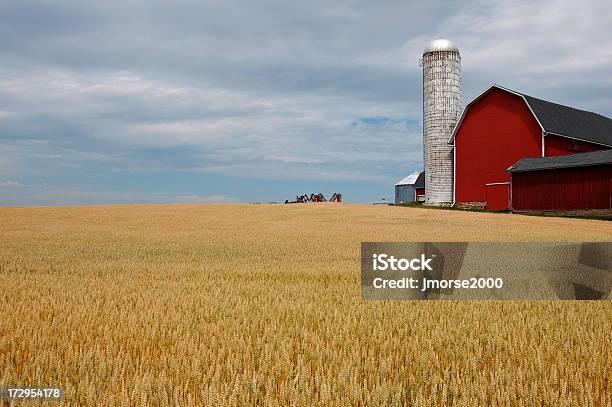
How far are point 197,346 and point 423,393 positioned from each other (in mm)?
2008

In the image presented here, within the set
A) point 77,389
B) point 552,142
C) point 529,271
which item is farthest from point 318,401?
point 552,142

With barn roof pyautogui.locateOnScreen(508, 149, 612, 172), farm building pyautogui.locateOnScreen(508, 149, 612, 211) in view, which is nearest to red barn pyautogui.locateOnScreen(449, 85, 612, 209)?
barn roof pyautogui.locateOnScreen(508, 149, 612, 172)

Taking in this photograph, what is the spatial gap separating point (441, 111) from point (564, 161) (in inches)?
561

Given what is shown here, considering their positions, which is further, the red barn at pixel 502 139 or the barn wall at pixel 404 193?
the barn wall at pixel 404 193

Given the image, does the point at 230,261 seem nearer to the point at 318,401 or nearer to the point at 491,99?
the point at 318,401

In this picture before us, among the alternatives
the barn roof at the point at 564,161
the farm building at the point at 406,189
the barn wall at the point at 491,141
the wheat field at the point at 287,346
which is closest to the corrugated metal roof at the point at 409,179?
the farm building at the point at 406,189

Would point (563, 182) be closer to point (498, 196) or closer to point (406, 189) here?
point (498, 196)

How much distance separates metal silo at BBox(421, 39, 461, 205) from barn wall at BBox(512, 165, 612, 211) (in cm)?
905

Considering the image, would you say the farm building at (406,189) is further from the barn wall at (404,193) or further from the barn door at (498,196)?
the barn door at (498,196)

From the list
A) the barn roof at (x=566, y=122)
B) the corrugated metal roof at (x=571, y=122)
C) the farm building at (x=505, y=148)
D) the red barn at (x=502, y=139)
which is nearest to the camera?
the farm building at (x=505, y=148)

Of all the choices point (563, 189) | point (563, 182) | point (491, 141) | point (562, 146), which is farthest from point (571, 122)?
point (563, 189)

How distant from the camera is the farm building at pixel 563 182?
1431 inches

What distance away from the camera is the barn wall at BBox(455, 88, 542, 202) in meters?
43.3

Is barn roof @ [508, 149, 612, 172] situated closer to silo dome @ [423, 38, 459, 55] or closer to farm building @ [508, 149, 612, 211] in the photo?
farm building @ [508, 149, 612, 211]
